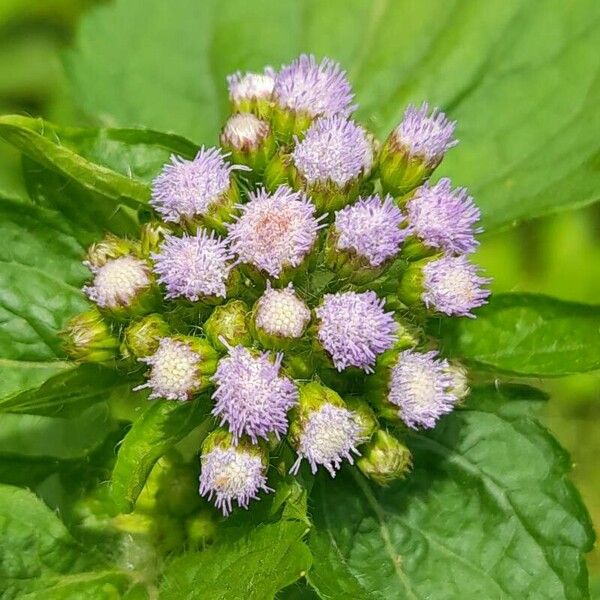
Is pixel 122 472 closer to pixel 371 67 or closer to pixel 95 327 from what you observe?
pixel 95 327

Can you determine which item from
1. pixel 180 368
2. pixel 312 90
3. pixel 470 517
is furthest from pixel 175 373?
pixel 470 517

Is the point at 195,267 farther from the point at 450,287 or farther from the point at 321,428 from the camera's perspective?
the point at 450,287

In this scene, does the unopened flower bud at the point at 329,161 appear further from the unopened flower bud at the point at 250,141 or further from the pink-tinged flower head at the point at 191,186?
the pink-tinged flower head at the point at 191,186

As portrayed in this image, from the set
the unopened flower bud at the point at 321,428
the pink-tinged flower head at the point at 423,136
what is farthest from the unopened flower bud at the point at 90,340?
the pink-tinged flower head at the point at 423,136

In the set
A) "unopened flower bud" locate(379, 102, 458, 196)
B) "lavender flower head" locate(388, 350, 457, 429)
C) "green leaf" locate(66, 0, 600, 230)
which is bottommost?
"lavender flower head" locate(388, 350, 457, 429)

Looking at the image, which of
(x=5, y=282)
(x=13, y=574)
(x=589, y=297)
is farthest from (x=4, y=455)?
(x=589, y=297)

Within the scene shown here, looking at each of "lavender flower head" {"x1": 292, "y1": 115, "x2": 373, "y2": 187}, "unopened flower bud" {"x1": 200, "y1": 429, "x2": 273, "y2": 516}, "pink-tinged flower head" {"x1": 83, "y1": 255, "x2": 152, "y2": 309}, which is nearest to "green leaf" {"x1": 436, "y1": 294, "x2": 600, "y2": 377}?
"lavender flower head" {"x1": 292, "y1": 115, "x2": 373, "y2": 187}

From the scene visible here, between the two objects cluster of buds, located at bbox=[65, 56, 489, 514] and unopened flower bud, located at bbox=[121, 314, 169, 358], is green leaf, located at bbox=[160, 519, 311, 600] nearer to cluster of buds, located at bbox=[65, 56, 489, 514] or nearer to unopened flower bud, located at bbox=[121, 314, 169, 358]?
cluster of buds, located at bbox=[65, 56, 489, 514]
